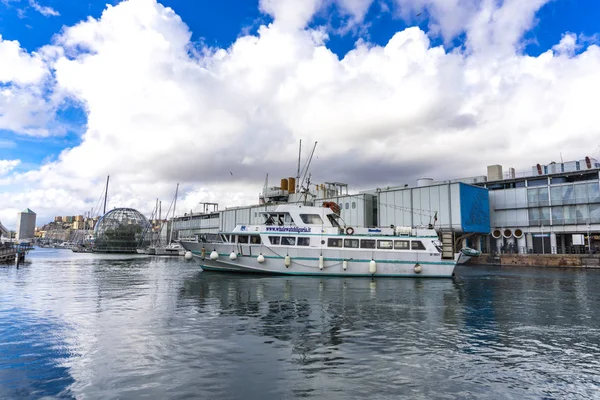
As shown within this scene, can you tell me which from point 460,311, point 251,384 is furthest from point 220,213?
point 251,384

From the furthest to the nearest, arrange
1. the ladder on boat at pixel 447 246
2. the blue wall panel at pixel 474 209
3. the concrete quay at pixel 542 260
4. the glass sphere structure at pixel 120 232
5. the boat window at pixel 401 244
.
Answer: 1. the glass sphere structure at pixel 120 232
2. the blue wall panel at pixel 474 209
3. the concrete quay at pixel 542 260
4. the ladder on boat at pixel 447 246
5. the boat window at pixel 401 244

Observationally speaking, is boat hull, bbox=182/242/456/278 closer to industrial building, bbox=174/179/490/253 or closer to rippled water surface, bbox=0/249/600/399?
rippled water surface, bbox=0/249/600/399

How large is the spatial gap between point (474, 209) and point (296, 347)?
2757 inches

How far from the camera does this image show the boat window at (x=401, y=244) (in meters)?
40.3

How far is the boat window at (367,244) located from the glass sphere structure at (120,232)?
133298 millimetres

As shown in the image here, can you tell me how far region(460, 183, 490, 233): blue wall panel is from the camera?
7256 cm

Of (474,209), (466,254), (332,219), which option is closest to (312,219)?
(332,219)

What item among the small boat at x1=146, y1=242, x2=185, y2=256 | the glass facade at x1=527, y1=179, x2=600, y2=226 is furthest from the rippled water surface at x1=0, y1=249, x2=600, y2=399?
the small boat at x1=146, y1=242, x2=185, y2=256

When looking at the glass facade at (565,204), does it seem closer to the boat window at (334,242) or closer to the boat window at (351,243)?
the boat window at (351,243)

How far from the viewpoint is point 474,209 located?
246ft

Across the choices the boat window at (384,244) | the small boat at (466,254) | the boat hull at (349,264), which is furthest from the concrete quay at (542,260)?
the boat window at (384,244)

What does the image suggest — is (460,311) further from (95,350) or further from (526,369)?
(95,350)

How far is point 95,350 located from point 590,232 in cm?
8061

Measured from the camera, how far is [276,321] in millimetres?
18125
